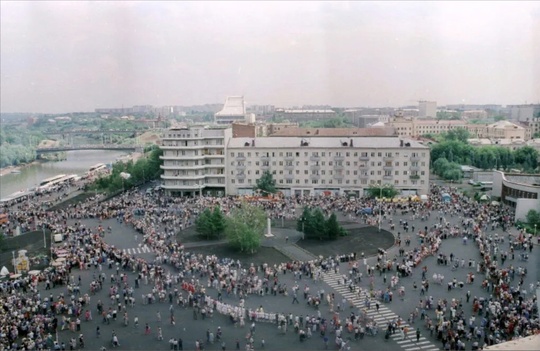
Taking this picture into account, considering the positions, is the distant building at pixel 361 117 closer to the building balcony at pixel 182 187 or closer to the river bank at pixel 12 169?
the river bank at pixel 12 169

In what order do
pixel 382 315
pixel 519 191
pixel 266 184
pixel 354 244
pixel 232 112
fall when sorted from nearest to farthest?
1. pixel 382 315
2. pixel 354 244
3. pixel 519 191
4. pixel 266 184
5. pixel 232 112

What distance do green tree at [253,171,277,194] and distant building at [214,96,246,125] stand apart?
5541cm

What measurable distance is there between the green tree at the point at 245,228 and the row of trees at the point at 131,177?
1816 cm

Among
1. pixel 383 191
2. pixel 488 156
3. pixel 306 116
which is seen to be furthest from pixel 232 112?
pixel 383 191

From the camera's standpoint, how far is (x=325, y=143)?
36.0 m

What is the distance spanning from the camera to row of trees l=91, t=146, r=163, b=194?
38188 mm

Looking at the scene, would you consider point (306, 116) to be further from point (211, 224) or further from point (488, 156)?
point (211, 224)

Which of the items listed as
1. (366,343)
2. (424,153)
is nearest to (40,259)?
(366,343)

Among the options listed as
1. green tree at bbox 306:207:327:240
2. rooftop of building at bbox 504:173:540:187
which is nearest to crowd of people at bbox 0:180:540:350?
green tree at bbox 306:207:327:240

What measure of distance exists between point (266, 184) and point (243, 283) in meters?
17.2

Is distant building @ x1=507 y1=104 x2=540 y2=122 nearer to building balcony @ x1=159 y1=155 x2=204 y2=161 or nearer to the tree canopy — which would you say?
the tree canopy

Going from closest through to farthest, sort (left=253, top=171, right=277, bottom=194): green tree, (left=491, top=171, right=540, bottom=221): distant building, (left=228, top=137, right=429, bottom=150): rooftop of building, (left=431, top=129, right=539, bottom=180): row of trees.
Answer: (left=491, top=171, right=540, bottom=221): distant building, (left=253, top=171, right=277, bottom=194): green tree, (left=228, top=137, right=429, bottom=150): rooftop of building, (left=431, top=129, right=539, bottom=180): row of trees

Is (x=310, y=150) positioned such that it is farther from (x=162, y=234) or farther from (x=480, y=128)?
(x=480, y=128)

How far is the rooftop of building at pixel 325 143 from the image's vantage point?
1379 inches
